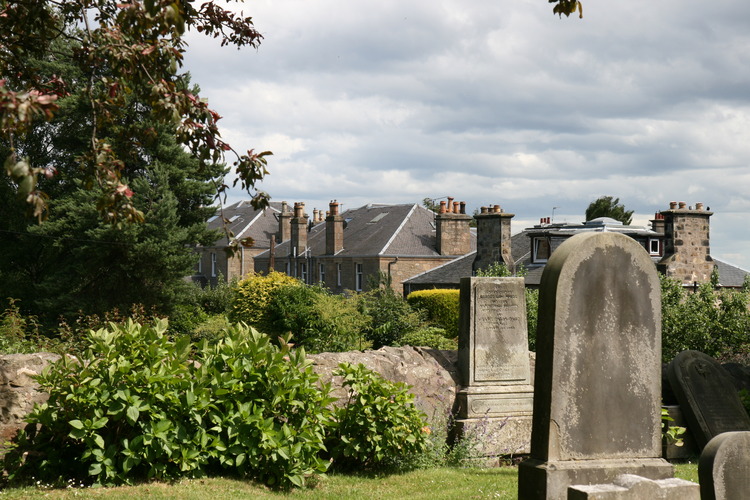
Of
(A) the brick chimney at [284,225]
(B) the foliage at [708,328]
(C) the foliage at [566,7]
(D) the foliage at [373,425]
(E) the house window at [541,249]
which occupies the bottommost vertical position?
(D) the foliage at [373,425]

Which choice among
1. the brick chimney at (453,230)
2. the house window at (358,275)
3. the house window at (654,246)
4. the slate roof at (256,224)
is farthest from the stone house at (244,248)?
the house window at (654,246)

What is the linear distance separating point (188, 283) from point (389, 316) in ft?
42.7

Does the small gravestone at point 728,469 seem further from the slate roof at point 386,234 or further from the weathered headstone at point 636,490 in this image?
the slate roof at point 386,234

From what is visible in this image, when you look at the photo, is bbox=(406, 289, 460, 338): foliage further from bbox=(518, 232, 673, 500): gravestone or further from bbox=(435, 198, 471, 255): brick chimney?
bbox=(518, 232, 673, 500): gravestone

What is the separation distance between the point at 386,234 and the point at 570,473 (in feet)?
154

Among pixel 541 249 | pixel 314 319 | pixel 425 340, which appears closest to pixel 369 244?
pixel 541 249

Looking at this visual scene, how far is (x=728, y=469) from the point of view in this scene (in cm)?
584

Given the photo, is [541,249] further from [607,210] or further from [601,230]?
[607,210]

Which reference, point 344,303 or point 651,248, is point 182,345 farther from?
point 651,248

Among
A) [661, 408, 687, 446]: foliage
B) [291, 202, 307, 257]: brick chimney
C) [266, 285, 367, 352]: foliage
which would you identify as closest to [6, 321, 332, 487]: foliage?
[661, 408, 687, 446]: foliage

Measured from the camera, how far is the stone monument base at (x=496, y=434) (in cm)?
1102

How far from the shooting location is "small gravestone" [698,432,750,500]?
5.82 meters

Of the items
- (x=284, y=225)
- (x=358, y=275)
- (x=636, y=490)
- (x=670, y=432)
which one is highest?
(x=284, y=225)

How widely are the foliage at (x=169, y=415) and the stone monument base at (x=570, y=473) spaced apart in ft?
8.82
